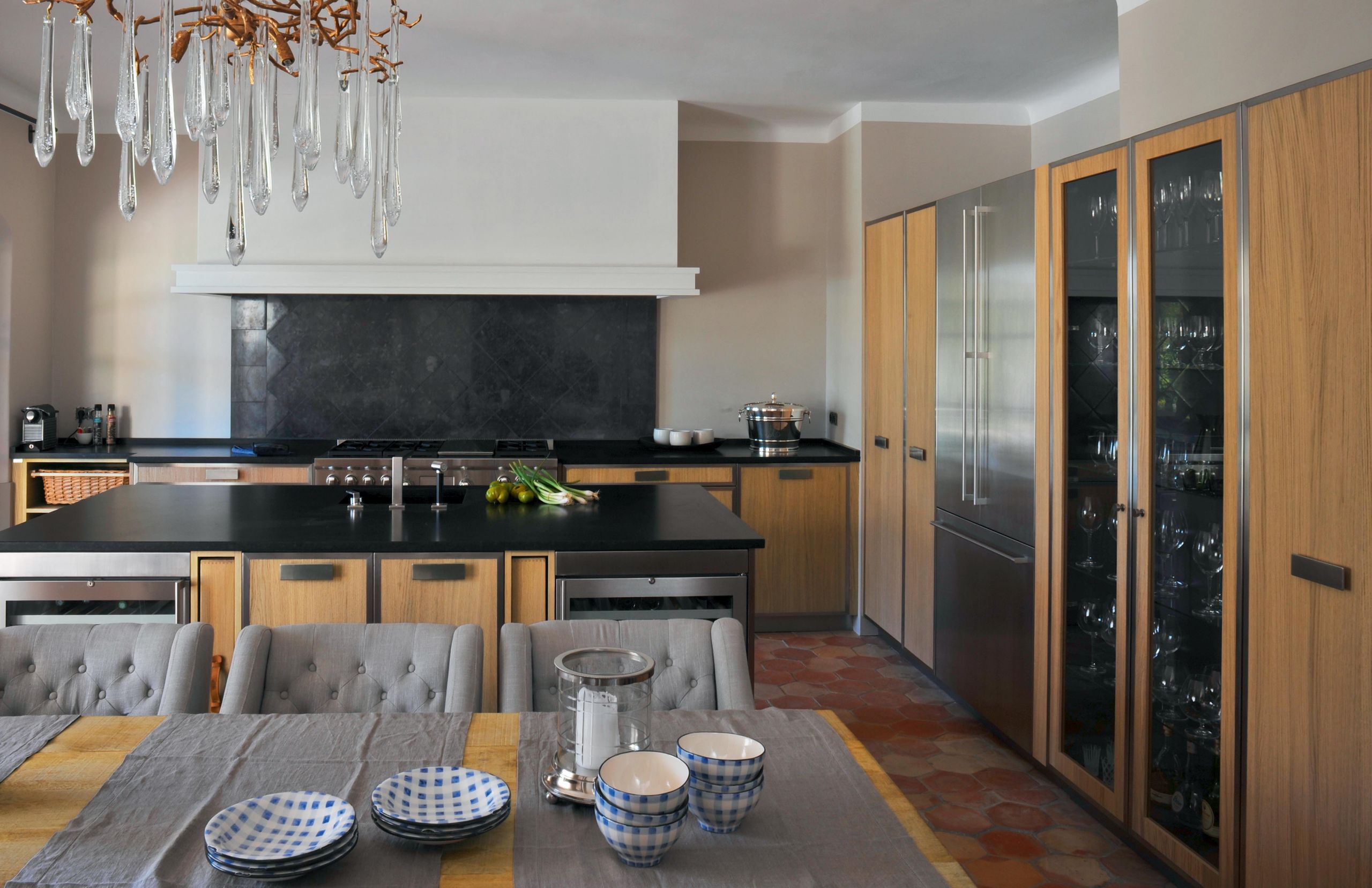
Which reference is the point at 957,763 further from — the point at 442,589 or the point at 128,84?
the point at 128,84

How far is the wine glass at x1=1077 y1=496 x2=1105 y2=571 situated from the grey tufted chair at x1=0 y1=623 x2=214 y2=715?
245cm

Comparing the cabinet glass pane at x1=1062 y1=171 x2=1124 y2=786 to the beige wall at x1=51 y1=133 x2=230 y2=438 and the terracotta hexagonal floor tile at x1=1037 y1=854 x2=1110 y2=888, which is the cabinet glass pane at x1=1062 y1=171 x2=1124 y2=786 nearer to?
the terracotta hexagonal floor tile at x1=1037 y1=854 x2=1110 y2=888

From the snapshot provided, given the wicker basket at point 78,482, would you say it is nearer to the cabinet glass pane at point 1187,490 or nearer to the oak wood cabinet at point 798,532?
the oak wood cabinet at point 798,532

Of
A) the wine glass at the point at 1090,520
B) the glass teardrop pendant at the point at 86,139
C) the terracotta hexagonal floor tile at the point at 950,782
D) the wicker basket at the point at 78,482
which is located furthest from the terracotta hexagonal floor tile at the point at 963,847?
the wicker basket at the point at 78,482

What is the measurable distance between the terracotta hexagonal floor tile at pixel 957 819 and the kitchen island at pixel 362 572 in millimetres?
766

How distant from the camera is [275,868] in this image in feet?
3.87

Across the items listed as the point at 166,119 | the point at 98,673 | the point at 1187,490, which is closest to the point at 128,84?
the point at 166,119

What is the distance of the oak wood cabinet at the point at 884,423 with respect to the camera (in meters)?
4.55

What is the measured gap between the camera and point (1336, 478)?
1.97 m

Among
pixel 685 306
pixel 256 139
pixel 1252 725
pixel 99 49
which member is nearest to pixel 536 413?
pixel 685 306

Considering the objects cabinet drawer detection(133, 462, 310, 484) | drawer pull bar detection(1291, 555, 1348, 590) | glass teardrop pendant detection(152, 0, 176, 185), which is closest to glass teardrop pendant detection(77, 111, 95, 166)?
glass teardrop pendant detection(152, 0, 176, 185)

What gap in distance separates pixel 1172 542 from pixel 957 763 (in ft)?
4.16

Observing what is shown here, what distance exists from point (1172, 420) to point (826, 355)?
3340 mm

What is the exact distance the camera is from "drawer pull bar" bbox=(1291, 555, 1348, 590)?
6.38 feet
